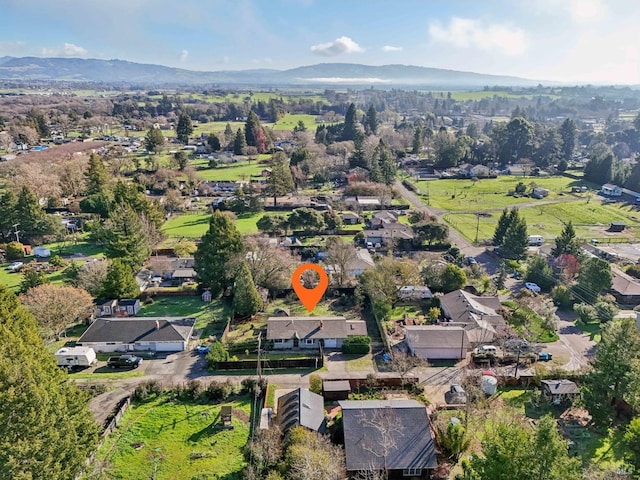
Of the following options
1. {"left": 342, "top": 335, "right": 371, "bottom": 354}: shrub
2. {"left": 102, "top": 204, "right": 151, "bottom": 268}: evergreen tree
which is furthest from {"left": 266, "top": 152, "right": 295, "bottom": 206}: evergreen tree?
{"left": 342, "top": 335, "right": 371, "bottom": 354}: shrub

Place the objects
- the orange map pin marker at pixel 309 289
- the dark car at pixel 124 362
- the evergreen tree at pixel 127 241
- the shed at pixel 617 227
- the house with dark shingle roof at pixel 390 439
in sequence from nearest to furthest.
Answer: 1. the house with dark shingle roof at pixel 390 439
2. the dark car at pixel 124 362
3. the orange map pin marker at pixel 309 289
4. the evergreen tree at pixel 127 241
5. the shed at pixel 617 227

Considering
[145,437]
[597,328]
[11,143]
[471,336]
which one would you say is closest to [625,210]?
[597,328]

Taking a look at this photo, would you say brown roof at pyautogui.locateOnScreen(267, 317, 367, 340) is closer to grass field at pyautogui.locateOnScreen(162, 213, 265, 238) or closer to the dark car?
the dark car

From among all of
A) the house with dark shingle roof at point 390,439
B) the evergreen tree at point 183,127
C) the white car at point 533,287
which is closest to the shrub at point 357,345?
the house with dark shingle roof at point 390,439

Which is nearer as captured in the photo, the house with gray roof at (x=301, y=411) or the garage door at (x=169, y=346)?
the house with gray roof at (x=301, y=411)

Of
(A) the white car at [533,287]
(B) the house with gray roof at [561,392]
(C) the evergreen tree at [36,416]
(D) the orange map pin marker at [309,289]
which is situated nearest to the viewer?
(C) the evergreen tree at [36,416]

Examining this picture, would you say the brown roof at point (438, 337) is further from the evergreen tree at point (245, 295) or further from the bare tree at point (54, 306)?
the bare tree at point (54, 306)

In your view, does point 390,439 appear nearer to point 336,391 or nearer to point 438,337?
point 336,391

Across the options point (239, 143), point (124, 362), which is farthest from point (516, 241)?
point (239, 143)
